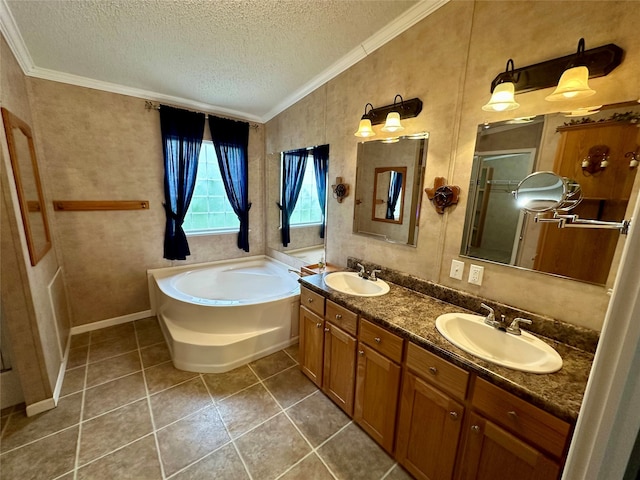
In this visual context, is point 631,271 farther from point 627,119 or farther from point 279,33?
point 279,33

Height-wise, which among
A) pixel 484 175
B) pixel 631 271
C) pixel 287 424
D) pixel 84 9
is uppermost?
pixel 84 9

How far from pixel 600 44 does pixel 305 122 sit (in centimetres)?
218

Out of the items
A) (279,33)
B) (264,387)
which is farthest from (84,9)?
(264,387)

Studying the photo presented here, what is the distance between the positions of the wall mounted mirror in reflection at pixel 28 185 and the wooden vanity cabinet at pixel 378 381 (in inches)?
88.2

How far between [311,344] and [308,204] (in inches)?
64.0

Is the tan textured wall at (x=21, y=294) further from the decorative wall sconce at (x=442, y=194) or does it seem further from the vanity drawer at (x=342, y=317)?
the decorative wall sconce at (x=442, y=194)

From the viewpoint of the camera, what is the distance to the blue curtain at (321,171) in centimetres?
254

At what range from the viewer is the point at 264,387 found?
2.07 metres

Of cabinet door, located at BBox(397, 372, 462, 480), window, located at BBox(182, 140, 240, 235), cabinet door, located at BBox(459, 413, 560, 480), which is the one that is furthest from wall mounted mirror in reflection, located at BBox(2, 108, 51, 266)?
cabinet door, located at BBox(459, 413, 560, 480)

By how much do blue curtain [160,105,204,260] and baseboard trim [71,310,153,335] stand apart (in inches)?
28.7

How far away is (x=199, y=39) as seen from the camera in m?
1.86

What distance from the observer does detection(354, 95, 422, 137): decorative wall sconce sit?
1.70 meters

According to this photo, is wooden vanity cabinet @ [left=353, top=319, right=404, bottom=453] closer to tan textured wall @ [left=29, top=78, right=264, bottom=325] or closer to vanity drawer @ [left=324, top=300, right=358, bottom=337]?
vanity drawer @ [left=324, top=300, right=358, bottom=337]

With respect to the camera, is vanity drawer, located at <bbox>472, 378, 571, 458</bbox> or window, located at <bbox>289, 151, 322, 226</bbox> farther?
window, located at <bbox>289, 151, 322, 226</bbox>
